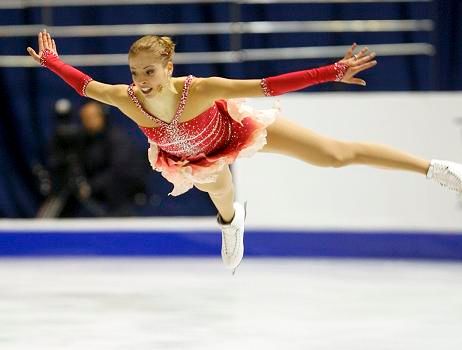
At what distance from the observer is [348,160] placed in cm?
363

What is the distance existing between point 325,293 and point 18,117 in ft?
9.97

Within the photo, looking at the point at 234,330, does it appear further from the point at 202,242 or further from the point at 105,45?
the point at 105,45

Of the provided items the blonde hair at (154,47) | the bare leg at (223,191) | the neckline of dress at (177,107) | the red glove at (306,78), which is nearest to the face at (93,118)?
the bare leg at (223,191)

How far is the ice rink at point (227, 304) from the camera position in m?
3.27

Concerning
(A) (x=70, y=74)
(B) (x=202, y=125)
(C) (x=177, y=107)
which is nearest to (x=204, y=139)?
(B) (x=202, y=125)

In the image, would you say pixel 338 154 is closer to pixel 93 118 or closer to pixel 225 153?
pixel 225 153

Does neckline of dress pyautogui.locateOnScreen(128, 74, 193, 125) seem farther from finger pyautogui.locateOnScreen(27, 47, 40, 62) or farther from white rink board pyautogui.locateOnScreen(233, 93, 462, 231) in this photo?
white rink board pyautogui.locateOnScreen(233, 93, 462, 231)

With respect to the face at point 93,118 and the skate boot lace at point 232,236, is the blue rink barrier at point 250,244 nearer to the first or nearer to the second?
the face at point 93,118

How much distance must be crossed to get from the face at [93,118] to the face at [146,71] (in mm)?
2693

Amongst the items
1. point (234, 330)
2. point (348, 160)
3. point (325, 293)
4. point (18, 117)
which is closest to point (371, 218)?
point (325, 293)

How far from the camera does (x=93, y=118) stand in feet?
19.4

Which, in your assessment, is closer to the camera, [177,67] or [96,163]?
[96,163]

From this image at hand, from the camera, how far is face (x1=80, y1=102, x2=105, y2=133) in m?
5.90

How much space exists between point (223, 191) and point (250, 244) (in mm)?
1603
